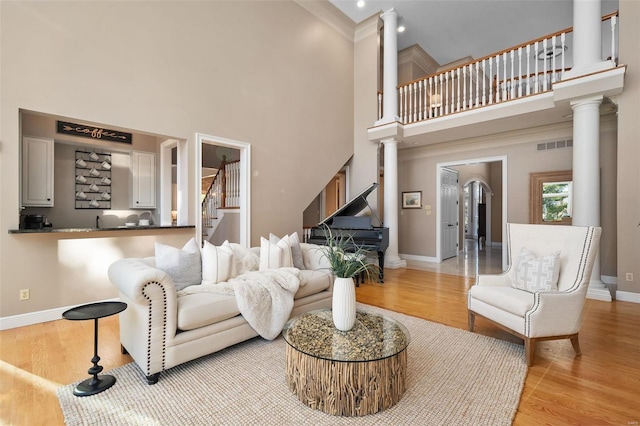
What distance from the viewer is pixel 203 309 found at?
2207mm

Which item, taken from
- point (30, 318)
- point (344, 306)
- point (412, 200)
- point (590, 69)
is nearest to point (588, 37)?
point (590, 69)

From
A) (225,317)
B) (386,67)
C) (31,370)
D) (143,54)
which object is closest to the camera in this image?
(31,370)

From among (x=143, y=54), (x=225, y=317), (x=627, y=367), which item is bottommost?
(x=627, y=367)

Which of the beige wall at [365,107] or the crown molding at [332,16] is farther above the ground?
the crown molding at [332,16]

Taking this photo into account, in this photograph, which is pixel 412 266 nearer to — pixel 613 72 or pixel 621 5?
pixel 613 72

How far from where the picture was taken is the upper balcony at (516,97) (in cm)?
405

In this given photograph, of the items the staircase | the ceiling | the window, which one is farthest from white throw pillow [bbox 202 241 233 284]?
the window

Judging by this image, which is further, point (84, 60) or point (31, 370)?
point (84, 60)

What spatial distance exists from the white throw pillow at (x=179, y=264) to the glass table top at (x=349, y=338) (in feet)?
3.61

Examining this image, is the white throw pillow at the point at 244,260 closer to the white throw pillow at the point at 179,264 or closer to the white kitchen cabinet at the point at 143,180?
the white throw pillow at the point at 179,264

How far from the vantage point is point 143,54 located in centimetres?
375

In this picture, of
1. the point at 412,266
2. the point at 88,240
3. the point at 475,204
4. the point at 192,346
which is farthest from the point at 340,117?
the point at 475,204

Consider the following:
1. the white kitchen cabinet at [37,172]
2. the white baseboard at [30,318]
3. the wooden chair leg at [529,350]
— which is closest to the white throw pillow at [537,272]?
the wooden chair leg at [529,350]

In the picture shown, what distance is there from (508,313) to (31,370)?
151 inches
